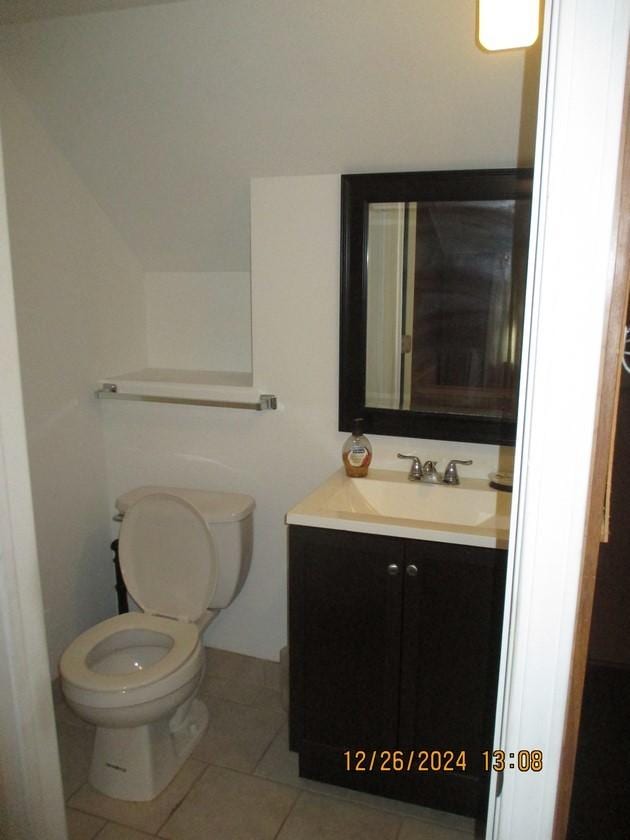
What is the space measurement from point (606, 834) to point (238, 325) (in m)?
1.97

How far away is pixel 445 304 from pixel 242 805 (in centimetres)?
170

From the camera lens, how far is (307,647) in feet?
6.01

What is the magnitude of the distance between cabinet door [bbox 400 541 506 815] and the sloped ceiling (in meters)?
1.20

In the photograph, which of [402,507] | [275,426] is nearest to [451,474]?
[402,507]

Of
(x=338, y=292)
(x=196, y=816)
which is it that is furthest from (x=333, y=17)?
(x=196, y=816)

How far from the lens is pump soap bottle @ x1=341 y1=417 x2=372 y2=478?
2068 mm

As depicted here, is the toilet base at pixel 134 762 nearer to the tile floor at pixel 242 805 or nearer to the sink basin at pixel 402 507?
the tile floor at pixel 242 805

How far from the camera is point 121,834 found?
1769 mm

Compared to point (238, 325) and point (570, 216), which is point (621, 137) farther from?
point (238, 325)

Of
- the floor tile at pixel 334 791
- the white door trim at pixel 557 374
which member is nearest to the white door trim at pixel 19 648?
the white door trim at pixel 557 374

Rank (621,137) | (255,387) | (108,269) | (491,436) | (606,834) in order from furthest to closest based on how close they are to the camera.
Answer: (108,269) → (255,387) → (491,436) → (606,834) → (621,137)

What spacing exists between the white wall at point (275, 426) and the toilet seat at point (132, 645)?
18.6 inches

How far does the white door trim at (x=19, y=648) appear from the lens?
0.95 m

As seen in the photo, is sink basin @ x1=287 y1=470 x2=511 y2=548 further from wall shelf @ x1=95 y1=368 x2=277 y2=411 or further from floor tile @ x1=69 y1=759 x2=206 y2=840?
floor tile @ x1=69 y1=759 x2=206 y2=840
